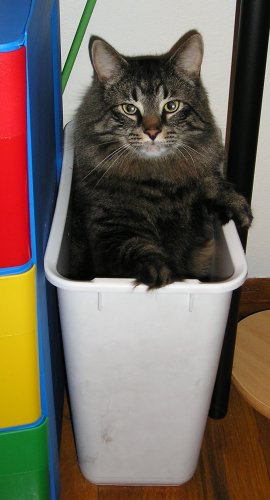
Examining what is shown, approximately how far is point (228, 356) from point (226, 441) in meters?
0.23

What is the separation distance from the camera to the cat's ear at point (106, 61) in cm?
110

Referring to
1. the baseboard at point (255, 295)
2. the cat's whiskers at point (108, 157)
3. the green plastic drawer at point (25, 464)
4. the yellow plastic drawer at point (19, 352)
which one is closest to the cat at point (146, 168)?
the cat's whiskers at point (108, 157)

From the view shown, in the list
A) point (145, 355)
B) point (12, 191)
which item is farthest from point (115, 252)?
point (12, 191)

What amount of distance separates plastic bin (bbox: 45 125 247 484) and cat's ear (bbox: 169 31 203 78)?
33cm

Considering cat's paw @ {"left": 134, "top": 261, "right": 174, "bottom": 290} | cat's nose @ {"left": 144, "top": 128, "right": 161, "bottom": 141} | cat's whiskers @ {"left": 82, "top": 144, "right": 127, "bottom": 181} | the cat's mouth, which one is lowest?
cat's paw @ {"left": 134, "top": 261, "right": 174, "bottom": 290}

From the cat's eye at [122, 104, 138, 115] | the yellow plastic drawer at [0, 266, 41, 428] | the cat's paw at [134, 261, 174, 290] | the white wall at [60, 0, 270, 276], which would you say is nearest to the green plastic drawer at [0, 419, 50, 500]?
the yellow plastic drawer at [0, 266, 41, 428]

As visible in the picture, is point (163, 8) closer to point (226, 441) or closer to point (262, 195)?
point (262, 195)

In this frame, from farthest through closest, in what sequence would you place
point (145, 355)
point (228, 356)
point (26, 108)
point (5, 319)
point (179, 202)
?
point (228, 356) < point (179, 202) < point (145, 355) < point (5, 319) < point (26, 108)

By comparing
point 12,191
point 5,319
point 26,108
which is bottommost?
point 5,319

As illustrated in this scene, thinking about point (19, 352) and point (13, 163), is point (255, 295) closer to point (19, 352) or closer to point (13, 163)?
point (19, 352)

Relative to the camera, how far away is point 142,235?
1.14 m

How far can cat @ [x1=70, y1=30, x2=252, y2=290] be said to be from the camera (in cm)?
112

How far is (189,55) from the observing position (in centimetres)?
114

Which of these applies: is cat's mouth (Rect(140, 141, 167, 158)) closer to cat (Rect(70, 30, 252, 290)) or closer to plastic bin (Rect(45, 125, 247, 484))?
cat (Rect(70, 30, 252, 290))
